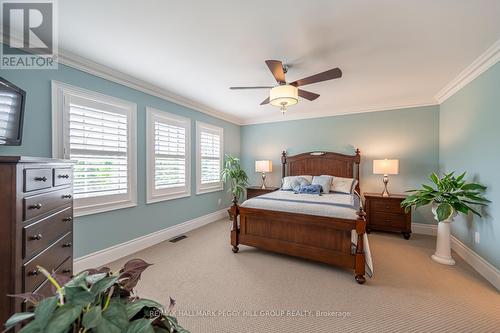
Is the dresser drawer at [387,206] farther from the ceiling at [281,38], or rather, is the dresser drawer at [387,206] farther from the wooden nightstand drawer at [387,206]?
the ceiling at [281,38]

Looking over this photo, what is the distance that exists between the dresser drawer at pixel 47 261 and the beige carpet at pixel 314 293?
0.84 metres

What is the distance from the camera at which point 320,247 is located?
263 cm

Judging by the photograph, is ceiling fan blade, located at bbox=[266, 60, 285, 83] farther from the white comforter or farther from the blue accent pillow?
the blue accent pillow

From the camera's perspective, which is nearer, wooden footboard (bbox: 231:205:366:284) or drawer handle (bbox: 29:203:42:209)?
drawer handle (bbox: 29:203:42:209)

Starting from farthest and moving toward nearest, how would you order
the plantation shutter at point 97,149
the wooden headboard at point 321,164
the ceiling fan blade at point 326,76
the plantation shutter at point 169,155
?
the wooden headboard at point 321,164, the plantation shutter at point 169,155, the plantation shutter at point 97,149, the ceiling fan blade at point 326,76

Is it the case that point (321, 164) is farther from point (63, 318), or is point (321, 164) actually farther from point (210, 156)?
point (63, 318)

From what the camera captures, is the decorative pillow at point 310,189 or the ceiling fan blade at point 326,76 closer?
the ceiling fan blade at point 326,76

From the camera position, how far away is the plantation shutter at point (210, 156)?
4.55 m

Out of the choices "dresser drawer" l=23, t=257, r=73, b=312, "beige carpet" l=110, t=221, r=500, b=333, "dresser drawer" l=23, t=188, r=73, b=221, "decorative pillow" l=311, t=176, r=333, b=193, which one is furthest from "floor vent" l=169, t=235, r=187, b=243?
"decorative pillow" l=311, t=176, r=333, b=193

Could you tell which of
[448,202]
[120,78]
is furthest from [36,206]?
[448,202]

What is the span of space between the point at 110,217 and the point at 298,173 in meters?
3.71

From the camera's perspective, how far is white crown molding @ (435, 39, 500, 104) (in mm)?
2292

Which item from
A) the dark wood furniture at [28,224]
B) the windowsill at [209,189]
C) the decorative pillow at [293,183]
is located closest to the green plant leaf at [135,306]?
the dark wood furniture at [28,224]

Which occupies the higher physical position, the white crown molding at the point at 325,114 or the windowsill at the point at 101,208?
the white crown molding at the point at 325,114
